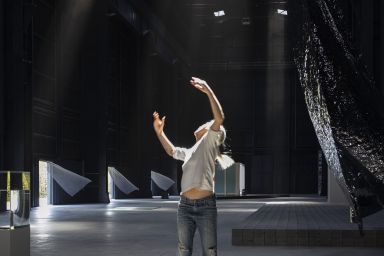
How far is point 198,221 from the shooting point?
233 inches

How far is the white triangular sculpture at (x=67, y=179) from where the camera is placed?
114 ft

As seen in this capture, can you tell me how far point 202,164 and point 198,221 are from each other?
0.46 metres

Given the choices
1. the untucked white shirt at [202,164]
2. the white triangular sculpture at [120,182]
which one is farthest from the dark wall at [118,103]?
the untucked white shirt at [202,164]

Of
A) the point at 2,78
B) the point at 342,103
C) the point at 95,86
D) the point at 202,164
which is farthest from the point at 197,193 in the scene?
the point at 95,86

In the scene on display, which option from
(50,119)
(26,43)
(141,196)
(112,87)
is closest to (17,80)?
(26,43)

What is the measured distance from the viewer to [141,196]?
49125 millimetres

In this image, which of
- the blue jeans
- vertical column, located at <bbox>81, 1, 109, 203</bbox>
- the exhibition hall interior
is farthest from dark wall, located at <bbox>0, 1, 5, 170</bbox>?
the blue jeans

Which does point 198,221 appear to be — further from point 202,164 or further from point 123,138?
point 123,138

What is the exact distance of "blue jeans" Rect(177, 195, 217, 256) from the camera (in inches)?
232

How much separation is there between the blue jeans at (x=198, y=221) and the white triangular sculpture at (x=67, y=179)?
2922 centimetres

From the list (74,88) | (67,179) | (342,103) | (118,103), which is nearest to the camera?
(342,103)

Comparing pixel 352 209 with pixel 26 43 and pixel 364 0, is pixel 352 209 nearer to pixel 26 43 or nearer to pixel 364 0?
pixel 364 0

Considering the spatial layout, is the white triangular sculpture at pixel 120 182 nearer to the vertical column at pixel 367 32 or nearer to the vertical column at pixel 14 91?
the vertical column at pixel 14 91

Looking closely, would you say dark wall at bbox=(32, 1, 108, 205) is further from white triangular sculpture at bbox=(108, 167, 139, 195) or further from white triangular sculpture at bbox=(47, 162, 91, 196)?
white triangular sculpture at bbox=(108, 167, 139, 195)
